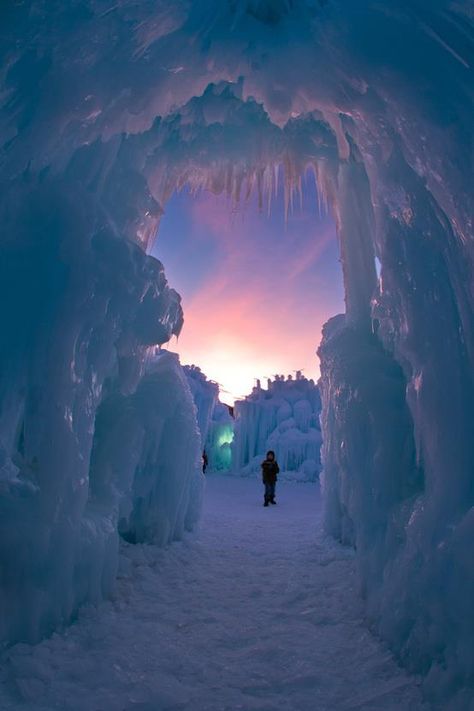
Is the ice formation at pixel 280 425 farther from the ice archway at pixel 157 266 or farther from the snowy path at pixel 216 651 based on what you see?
the ice archway at pixel 157 266

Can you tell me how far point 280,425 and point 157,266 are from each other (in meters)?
25.0

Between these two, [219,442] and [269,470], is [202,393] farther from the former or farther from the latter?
[269,470]

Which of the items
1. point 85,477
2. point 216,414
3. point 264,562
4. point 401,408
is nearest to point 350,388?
point 401,408

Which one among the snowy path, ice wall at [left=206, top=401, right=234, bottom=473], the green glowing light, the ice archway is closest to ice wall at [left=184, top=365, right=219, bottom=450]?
ice wall at [left=206, top=401, right=234, bottom=473]

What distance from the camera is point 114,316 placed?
4484 mm

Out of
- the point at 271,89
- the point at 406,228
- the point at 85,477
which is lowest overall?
the point at 85,477

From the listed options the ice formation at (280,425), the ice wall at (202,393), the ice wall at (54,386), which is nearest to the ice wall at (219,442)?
the ice wall at (202,393)

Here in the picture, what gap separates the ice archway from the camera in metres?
2.90

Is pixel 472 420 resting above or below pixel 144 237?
below

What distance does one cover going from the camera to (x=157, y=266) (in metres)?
5.26

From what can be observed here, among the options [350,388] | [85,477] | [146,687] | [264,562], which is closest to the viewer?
[146,687]

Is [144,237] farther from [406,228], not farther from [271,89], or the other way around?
[406,228]

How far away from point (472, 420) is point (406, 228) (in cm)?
176

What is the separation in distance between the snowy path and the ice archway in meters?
0.28
